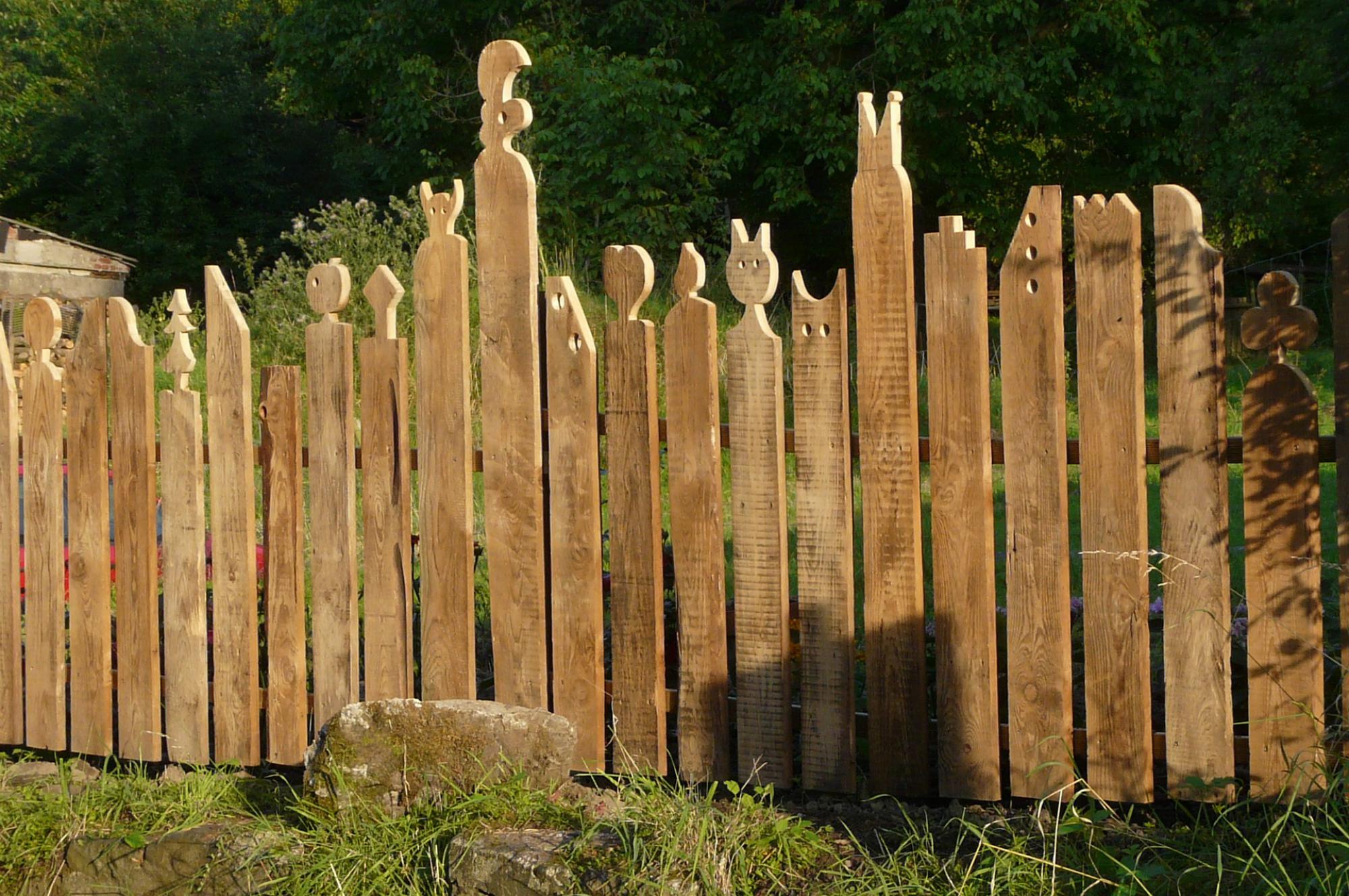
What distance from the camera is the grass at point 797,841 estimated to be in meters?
2.84

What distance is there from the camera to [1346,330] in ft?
9.78

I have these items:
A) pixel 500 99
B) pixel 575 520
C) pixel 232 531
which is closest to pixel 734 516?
pixel 575 520

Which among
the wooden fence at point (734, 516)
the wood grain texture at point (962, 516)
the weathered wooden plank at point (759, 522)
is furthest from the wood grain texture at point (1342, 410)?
the weathered wooden plank at point (759, 522)

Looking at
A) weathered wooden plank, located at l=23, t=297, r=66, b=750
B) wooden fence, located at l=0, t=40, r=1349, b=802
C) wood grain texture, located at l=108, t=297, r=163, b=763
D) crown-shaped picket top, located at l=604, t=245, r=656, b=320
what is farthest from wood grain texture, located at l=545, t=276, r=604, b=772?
weathered wooden plank, located at l=23, t=297, r=66, b=750

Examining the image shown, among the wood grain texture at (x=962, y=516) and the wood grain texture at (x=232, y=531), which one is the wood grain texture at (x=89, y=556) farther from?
the wood grain texture at (x=962, y=516)

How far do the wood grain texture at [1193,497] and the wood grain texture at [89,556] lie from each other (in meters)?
3.26

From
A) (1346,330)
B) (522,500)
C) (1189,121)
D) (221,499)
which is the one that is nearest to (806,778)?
(522,500)

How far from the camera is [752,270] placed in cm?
346

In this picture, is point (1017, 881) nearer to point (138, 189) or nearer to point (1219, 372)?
point (1219, 372)

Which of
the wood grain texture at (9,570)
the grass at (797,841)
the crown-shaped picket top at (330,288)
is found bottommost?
the grass at (797,841)

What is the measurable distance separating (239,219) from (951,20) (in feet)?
47.0

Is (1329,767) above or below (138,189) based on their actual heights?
below

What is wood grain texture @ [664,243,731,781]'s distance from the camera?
11.5 ft

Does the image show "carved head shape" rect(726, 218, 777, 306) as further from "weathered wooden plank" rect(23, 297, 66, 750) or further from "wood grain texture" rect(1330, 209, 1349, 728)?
"weathered wooden plank" rect(23, 297, 66, 750)
